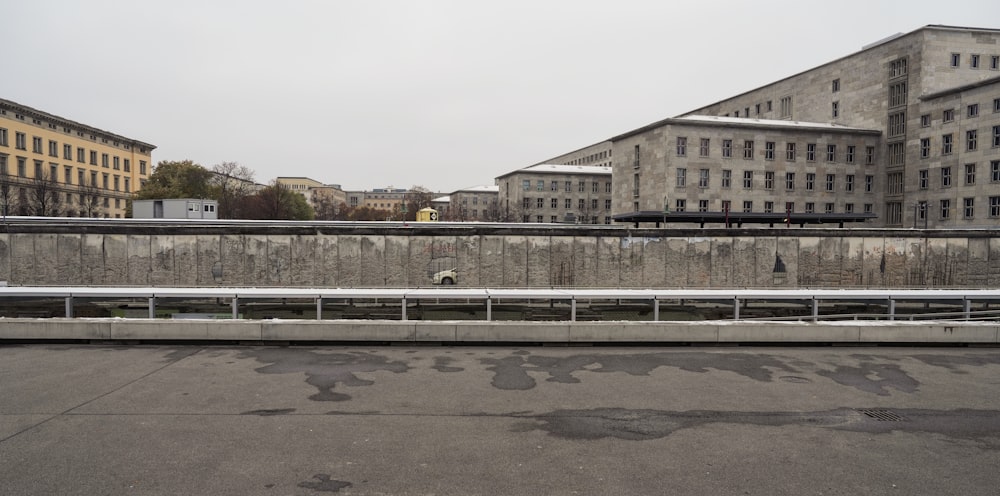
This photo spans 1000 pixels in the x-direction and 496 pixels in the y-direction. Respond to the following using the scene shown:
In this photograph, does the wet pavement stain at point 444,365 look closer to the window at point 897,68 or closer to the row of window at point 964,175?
the row of window at point 964,175

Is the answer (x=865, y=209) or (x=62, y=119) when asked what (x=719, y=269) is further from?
(x=62, y=119)

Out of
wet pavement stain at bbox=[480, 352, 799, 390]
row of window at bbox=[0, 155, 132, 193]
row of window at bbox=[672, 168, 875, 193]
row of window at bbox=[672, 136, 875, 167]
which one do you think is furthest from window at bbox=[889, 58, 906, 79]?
row of window at bbox=[0, 155, 132, 193]

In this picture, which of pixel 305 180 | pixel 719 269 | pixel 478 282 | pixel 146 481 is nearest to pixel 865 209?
pixel 719 269

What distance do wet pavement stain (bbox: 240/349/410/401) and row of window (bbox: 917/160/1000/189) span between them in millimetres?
59290

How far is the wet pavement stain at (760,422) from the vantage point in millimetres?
6566

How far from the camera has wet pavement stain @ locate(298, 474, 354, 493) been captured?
5.07 metres

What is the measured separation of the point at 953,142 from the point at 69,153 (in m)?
107

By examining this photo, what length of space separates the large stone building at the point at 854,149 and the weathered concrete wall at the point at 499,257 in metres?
26.2

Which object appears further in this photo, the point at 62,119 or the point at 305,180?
the point at 305,180

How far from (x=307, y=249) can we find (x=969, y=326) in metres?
23.4

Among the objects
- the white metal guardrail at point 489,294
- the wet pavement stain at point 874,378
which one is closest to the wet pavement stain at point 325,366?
the white metal guardrail at point 489,294

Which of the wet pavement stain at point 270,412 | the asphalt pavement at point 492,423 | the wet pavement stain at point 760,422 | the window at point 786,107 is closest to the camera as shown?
the asphalt pavement at point 492,423

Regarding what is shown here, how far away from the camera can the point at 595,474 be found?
542 centimetres

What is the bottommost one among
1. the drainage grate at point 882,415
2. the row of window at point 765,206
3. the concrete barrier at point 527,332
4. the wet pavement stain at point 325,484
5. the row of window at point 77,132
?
the drainage grate at point 882,415
